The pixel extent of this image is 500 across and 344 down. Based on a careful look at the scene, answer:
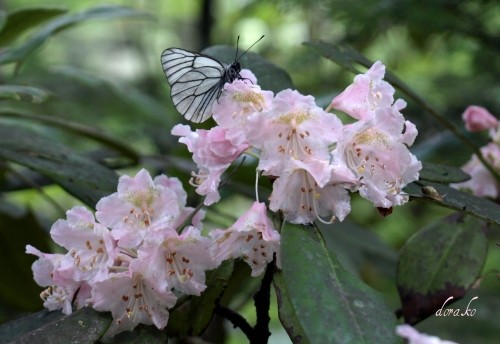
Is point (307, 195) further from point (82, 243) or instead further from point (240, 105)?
point (82, 243)

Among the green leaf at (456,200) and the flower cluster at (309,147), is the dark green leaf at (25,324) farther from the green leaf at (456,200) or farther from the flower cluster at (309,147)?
the green leaf at (456,200)

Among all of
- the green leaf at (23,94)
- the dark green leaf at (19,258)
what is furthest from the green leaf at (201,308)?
the dark green leaf at (19,258)

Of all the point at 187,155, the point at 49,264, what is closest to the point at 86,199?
the point at 49,264

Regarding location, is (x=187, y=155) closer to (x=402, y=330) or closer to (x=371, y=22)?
(x=371, y=22)

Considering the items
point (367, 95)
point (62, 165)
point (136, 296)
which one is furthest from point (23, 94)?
point (367, 95)

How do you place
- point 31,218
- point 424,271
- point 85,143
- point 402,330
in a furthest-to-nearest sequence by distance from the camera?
1. point 85,143
2. point 31,218
3. point 424,271
4. point 402,330

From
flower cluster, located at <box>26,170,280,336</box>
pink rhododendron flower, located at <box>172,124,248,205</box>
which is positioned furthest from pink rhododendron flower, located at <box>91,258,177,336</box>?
pink rhododendron flower, located at <box>172,124,248,205</box>
